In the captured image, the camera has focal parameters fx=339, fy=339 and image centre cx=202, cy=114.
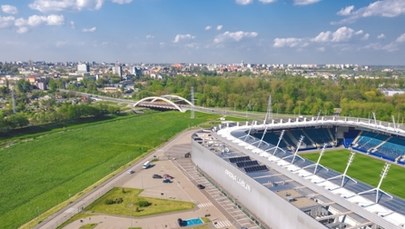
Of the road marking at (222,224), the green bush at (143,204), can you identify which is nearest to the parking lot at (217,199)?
the road marking at (222,224)

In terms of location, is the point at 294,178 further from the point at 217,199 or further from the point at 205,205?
the point at 205,205

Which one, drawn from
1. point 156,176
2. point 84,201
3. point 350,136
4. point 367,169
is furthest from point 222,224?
point 350,136

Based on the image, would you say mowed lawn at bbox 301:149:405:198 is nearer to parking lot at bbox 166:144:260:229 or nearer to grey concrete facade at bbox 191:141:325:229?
grey concrete facade at bbox 191:141:325:229

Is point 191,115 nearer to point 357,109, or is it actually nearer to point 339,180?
point 357,109

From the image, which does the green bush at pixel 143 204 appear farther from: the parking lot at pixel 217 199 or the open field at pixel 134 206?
the parking lot at pixel 217 199

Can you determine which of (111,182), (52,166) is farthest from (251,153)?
(52,166)

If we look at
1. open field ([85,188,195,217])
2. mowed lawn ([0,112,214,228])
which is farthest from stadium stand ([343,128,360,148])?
open field ([85,188,195,217])
